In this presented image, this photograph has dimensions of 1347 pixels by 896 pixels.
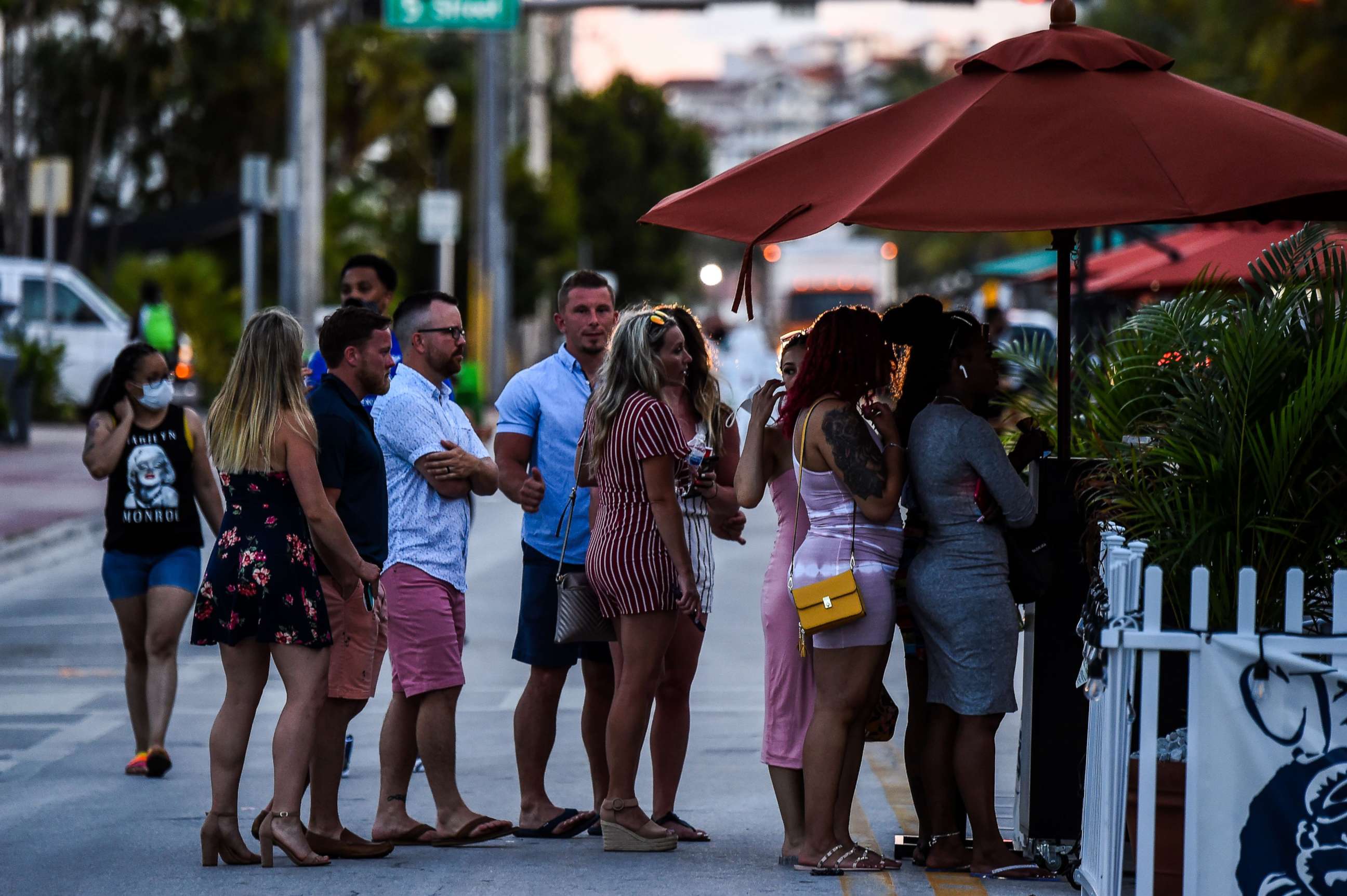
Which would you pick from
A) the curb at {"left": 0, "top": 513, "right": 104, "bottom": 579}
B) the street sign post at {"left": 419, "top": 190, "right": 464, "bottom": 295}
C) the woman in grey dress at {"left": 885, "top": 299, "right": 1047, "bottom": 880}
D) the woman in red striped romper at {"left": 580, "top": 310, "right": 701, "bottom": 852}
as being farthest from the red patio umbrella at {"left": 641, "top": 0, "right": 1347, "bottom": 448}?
the street sign post at {"left": 419, "top": 190, "right": 464, "bottom": 295}

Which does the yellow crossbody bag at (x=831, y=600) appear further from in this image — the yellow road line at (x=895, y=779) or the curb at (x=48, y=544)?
the curb at (x=48, y=544)

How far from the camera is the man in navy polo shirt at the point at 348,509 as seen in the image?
6.72 m

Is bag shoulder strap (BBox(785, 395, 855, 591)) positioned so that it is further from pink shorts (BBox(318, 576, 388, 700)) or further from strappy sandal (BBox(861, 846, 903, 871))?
pink shorts (BBox(318, 576, 388, 700))

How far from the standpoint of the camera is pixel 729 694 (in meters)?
10.8

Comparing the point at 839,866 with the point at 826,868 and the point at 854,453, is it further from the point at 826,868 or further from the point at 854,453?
the point at 854,453

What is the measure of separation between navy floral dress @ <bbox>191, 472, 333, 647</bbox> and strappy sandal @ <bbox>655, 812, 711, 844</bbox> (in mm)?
1428

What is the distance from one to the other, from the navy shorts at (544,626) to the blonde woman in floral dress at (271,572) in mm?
841

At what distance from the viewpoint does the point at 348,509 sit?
6.78 meters

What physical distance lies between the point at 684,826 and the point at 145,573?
291 cm

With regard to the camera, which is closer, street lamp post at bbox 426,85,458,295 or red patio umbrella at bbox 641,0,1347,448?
red patio umbrella at bbox 641,0,1347,448

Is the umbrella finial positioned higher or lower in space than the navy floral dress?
higher

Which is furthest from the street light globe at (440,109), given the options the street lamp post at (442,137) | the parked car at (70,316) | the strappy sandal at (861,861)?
the strappy sandal at (861,861)

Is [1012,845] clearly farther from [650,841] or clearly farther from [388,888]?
[388,888]

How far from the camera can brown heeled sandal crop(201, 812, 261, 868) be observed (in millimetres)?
6637
